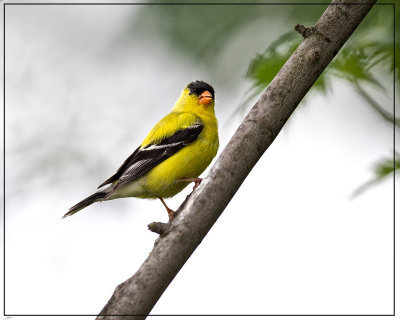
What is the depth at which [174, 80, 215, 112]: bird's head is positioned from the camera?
236 inches

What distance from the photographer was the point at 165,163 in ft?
16.9

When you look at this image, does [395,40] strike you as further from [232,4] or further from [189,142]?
[189,142]

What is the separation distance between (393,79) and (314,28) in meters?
0.79

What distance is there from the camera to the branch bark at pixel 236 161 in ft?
7.98

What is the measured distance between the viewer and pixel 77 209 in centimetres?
525

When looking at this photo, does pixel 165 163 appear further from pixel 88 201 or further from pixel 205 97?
pixel 205 97

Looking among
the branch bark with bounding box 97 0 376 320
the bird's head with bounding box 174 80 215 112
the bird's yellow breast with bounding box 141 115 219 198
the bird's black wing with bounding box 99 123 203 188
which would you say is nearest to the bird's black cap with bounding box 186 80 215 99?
the bird's head with bounding box 174 80 215 112

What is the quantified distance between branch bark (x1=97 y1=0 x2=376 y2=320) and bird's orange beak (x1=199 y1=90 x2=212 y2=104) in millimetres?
3023

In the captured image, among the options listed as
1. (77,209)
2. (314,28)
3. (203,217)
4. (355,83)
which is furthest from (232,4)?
(77,209)

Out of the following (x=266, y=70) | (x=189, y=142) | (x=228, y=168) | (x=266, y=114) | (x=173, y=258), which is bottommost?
(x=173, y=258)

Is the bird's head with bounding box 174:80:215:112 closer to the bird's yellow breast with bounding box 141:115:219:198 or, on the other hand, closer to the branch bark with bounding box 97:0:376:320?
the bird's yellow breast with bounding box 141:115:219:198

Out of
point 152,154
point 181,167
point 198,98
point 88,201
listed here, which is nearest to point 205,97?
point 198,98

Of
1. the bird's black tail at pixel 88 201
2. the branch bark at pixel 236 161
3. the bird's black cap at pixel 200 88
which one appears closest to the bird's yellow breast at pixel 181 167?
the bird's black tail at pixel 88 201

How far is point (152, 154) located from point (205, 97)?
1.10 meters
